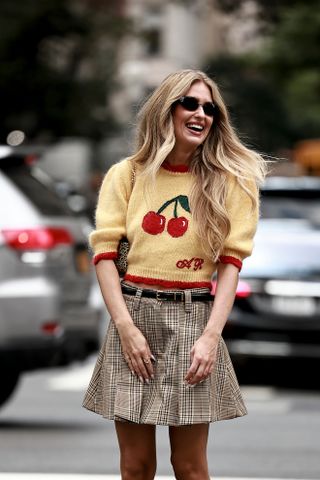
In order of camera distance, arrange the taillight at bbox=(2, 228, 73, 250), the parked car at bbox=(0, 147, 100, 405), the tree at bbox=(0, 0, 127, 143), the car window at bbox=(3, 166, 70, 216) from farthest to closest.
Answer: the tree at bbox=(0, 0, 127, 143) → the car window at bbox=(3, 166, 70, 216) → the taillight at bbox=(2, 228, 73, 250) → the parked car at bbox=(0, 147, 100, 405)

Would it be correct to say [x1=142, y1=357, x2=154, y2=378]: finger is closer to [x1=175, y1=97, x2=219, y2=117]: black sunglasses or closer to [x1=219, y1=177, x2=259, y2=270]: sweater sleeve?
[x1=219, y1=177, x2=259, y2=270]: sweater sleeve

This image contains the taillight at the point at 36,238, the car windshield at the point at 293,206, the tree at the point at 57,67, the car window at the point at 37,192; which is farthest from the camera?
the tree at the point at 57,67

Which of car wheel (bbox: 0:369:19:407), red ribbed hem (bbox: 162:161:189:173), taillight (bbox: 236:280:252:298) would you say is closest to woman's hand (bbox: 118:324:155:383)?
red ribbed hem (bbox: 162:161:189:173)

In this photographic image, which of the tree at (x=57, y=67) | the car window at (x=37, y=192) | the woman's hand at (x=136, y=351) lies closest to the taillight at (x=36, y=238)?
the car window at (x=37, y=192)

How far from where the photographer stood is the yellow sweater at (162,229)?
220 inches

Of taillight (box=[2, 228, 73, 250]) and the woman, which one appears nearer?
the woman

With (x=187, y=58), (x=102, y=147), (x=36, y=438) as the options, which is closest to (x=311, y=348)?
(x=36, y=438)

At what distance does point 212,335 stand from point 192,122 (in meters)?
0.73

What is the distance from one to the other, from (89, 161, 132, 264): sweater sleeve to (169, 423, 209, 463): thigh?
24.9 inches

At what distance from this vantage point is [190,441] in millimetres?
5629

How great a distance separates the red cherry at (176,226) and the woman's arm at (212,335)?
0.72 ft

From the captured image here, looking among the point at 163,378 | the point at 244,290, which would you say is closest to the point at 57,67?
the point at 244,290

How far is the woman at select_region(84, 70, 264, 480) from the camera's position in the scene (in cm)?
554

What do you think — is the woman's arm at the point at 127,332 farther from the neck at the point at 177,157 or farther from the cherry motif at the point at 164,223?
the neck at the point at 177,157
